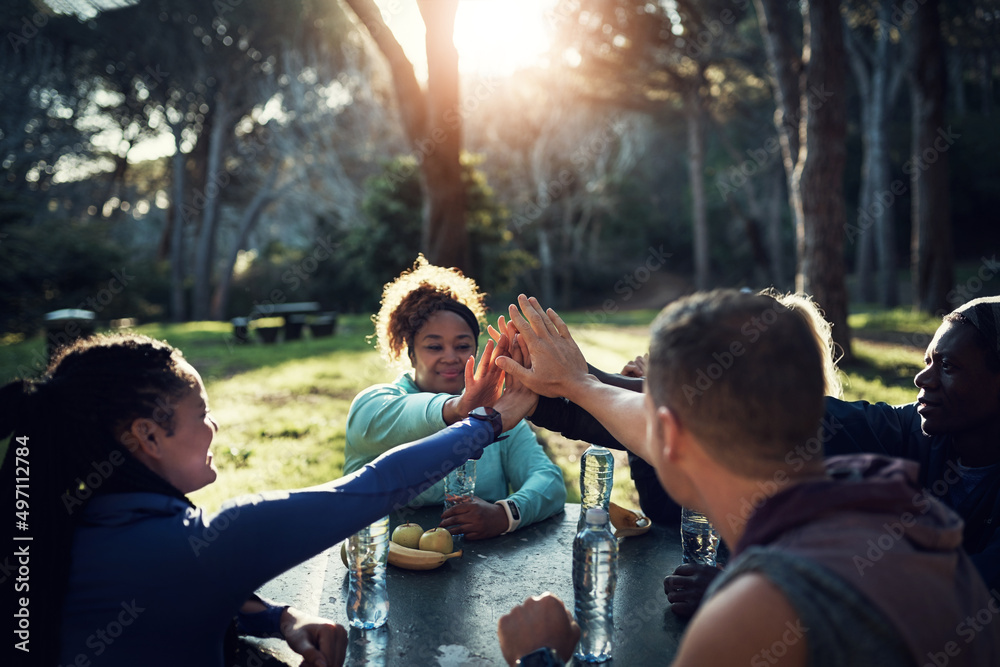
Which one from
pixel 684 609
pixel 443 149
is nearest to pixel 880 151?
pixel 443 149

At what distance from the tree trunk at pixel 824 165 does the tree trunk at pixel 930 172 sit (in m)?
4.81

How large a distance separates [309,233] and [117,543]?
26.9 metres

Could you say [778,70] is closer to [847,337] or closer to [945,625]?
[847,337]

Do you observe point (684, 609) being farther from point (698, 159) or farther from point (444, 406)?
point (698, 159)

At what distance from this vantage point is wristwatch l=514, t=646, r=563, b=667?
1.54 meters

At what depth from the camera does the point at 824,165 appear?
9.16 meters

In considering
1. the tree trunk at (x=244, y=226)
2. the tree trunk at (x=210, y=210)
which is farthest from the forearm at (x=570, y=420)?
the tree trunk at (x=210, y=210)

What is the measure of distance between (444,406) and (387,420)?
0.28 meters

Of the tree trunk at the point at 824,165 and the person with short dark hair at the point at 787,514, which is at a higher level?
the tree trunk at the point at 824,165

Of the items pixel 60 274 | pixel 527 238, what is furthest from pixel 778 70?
pixel 60 274

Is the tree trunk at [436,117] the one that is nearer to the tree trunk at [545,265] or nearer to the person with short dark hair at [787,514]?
the person with short dark hair at [787,514]

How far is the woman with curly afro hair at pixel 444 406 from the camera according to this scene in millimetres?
2572

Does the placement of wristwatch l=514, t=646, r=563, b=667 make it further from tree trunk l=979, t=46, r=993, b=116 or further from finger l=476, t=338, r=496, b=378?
tree trunk l=979, t=46, r=993, b=116

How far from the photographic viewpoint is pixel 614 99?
67.5 ft
